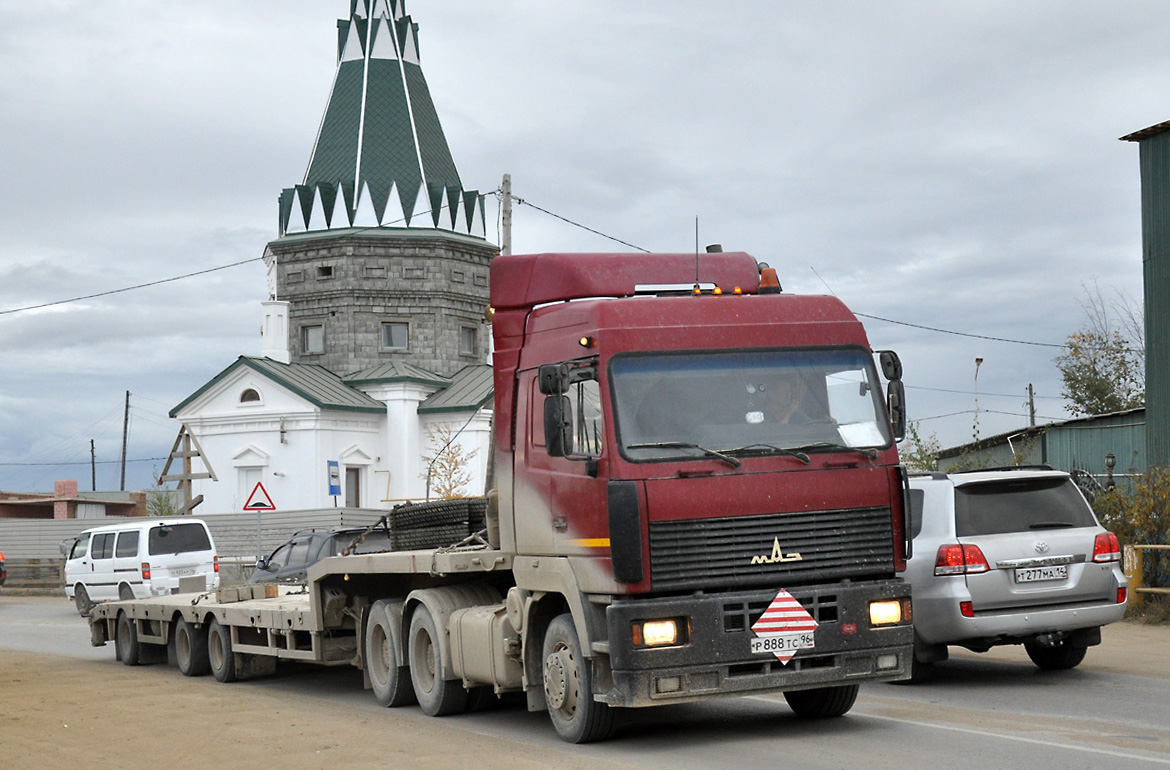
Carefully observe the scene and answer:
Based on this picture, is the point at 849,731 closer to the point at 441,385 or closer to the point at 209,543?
the point at 209,543

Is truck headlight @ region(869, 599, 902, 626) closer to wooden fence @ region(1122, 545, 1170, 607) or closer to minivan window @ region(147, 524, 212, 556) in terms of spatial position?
wooden fence @ region(1122, 545, 1170, 607)

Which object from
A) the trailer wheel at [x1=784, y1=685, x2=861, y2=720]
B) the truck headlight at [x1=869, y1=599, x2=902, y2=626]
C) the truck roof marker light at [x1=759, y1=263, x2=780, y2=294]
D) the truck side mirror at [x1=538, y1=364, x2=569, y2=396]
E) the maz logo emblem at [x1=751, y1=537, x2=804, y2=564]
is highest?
the truck roof marker light at [x1=759, y1=263, x2=780, y2=294]

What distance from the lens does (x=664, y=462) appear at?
978cm

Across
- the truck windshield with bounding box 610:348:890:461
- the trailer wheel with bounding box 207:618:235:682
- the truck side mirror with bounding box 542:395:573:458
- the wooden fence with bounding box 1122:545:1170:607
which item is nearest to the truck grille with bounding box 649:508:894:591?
the truck windshield with bounding box 610:348:890:461

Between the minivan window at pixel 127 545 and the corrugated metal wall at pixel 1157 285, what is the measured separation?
2002 centimetres

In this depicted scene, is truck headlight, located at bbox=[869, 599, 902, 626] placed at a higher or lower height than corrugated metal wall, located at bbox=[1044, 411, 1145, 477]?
lower

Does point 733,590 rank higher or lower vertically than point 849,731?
higher

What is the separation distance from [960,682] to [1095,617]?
154 centimetres

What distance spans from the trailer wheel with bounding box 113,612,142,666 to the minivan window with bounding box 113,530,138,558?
10702mm

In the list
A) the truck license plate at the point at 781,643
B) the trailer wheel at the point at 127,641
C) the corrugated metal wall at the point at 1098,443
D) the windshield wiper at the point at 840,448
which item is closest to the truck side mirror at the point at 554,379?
the windshield wiper at the point at 840,448

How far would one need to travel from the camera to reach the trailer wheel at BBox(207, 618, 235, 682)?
16469mm

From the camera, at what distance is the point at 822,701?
11281mm

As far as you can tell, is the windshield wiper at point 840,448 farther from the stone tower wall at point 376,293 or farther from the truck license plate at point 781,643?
the stone tower wall at point 376,293

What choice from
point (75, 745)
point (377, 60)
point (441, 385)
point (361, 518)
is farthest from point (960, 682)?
point (377, 60)
